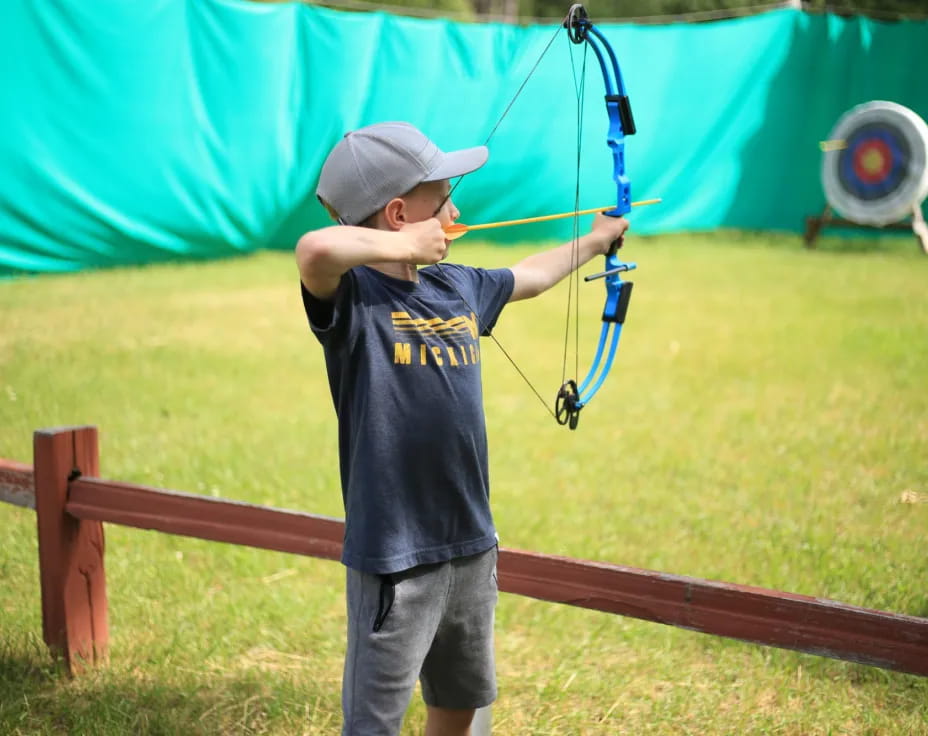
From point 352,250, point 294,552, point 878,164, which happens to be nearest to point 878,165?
point 878,164

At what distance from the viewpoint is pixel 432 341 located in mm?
1641

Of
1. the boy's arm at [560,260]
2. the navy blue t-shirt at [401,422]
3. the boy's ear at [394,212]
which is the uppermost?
the boy's ear at [394,212]

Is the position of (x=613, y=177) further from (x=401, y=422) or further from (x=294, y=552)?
(x=294, y=552)

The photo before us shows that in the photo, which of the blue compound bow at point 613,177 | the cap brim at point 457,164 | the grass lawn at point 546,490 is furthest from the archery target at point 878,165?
the cap brim at point 457,164

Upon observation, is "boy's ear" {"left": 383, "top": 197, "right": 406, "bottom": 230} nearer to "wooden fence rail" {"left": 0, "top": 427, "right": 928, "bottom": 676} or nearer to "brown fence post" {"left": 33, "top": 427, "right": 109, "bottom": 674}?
"wooden fence rail" {"left": 0, "top": 427, "right": 928, "bottom": 676}

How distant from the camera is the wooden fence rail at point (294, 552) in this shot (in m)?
1.75

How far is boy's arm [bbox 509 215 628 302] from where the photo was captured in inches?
77.9

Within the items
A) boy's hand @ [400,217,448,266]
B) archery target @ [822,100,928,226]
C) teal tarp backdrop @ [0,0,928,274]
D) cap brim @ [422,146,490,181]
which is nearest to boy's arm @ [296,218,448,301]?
boy's hand @ [400,217,448,266]

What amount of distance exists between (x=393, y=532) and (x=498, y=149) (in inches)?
344

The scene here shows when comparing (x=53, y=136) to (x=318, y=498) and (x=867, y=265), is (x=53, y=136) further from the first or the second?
(x=867, y=265)

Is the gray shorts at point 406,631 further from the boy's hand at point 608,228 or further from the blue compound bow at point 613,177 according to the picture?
the boy's hand at point 608,228

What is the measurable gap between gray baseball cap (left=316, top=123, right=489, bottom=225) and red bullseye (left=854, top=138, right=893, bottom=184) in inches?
251

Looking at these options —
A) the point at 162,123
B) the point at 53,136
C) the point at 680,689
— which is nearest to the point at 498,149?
the point at 162,123

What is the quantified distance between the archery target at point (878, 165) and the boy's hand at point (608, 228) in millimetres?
3823
